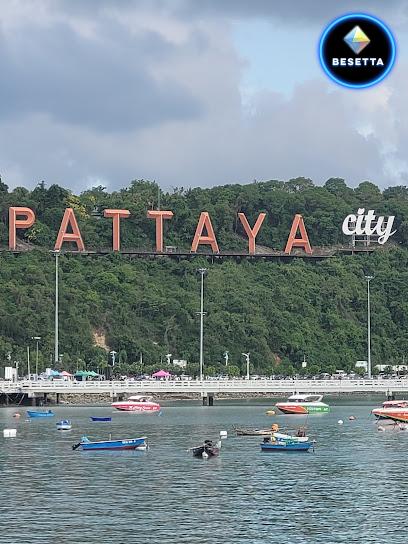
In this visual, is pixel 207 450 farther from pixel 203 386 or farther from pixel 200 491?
pixel 203 386

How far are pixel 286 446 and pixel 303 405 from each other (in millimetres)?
50699

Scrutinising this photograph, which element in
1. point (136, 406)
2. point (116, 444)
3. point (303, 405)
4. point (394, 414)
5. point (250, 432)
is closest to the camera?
point (116, 444)

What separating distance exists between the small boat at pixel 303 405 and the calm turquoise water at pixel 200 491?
27.2 m

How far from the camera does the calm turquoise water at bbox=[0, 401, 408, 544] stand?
231 feet

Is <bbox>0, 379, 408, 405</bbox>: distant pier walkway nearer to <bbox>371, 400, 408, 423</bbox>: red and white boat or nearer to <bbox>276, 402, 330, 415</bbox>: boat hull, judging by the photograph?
<bbox>276, 402, 330, 415</bbox>: boat hull

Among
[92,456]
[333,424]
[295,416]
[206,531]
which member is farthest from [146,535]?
[295,416]

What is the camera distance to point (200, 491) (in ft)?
279

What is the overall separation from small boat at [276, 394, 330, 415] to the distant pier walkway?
3.94ft

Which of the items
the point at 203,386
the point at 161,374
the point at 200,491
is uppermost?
the point at 161,374

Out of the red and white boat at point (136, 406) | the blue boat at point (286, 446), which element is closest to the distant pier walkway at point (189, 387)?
the red and white boat at point (136, 406)

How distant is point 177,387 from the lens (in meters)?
164

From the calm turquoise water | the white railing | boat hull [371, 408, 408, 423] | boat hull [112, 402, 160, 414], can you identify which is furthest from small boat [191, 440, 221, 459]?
the white railing

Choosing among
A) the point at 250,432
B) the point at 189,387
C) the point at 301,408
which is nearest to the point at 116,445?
the point at 250,432

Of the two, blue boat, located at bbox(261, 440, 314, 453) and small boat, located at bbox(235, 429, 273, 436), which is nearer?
blue boat, located at bbox(261, 440, 314, 453)
